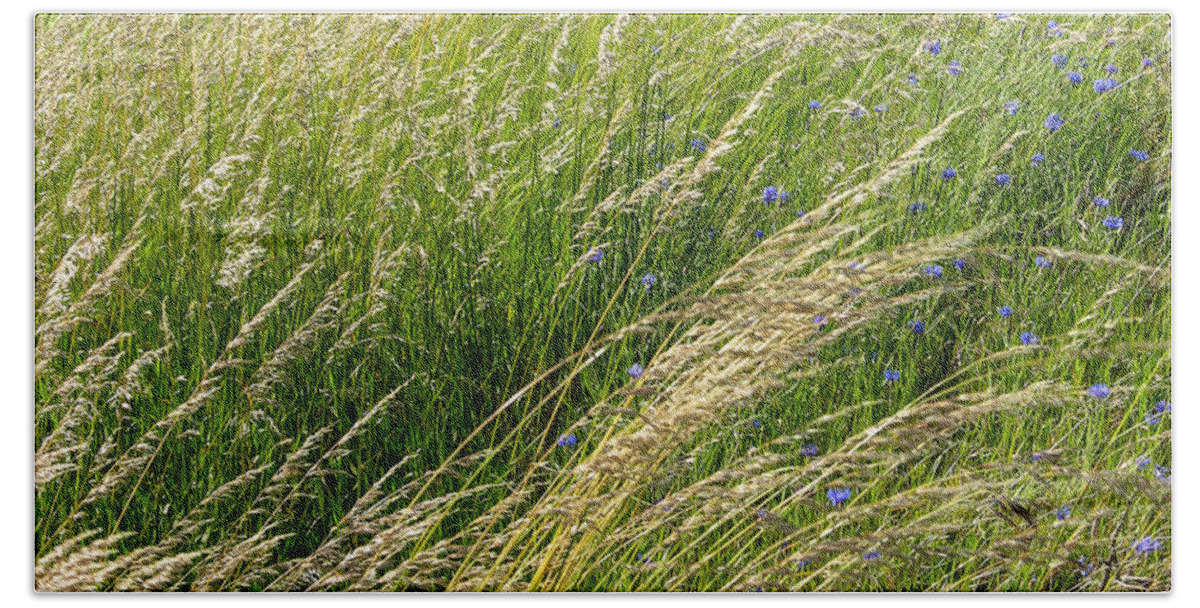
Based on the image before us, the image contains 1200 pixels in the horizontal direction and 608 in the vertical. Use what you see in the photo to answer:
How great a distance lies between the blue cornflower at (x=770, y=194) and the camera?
7.14 feet

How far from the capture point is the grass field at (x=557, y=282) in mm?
2111

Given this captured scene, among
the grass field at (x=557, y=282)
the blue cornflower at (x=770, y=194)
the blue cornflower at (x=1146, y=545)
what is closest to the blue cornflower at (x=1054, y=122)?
the grass field at (x=557, y=282)

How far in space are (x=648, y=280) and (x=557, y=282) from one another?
0.61 ft

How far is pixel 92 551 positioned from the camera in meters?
2.21

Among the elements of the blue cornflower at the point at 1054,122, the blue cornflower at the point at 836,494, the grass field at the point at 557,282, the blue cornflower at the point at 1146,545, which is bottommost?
the blue cornflower at the point at 1146,545

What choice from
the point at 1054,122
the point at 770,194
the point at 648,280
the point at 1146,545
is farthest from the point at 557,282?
the point at 1146,545

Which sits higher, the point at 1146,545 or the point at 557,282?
the point at 557,282

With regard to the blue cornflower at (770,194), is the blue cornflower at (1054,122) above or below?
above

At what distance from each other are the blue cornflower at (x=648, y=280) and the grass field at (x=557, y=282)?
2 cm

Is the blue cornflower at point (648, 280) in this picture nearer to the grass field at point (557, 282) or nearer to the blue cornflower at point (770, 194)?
the grass field at point (557, 282)

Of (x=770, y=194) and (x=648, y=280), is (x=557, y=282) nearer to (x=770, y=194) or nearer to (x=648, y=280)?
(x=648, y=280)

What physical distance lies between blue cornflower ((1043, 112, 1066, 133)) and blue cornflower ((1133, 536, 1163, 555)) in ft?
2.81

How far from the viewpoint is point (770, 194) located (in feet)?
7.15

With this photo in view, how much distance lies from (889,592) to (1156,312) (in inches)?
31.6
